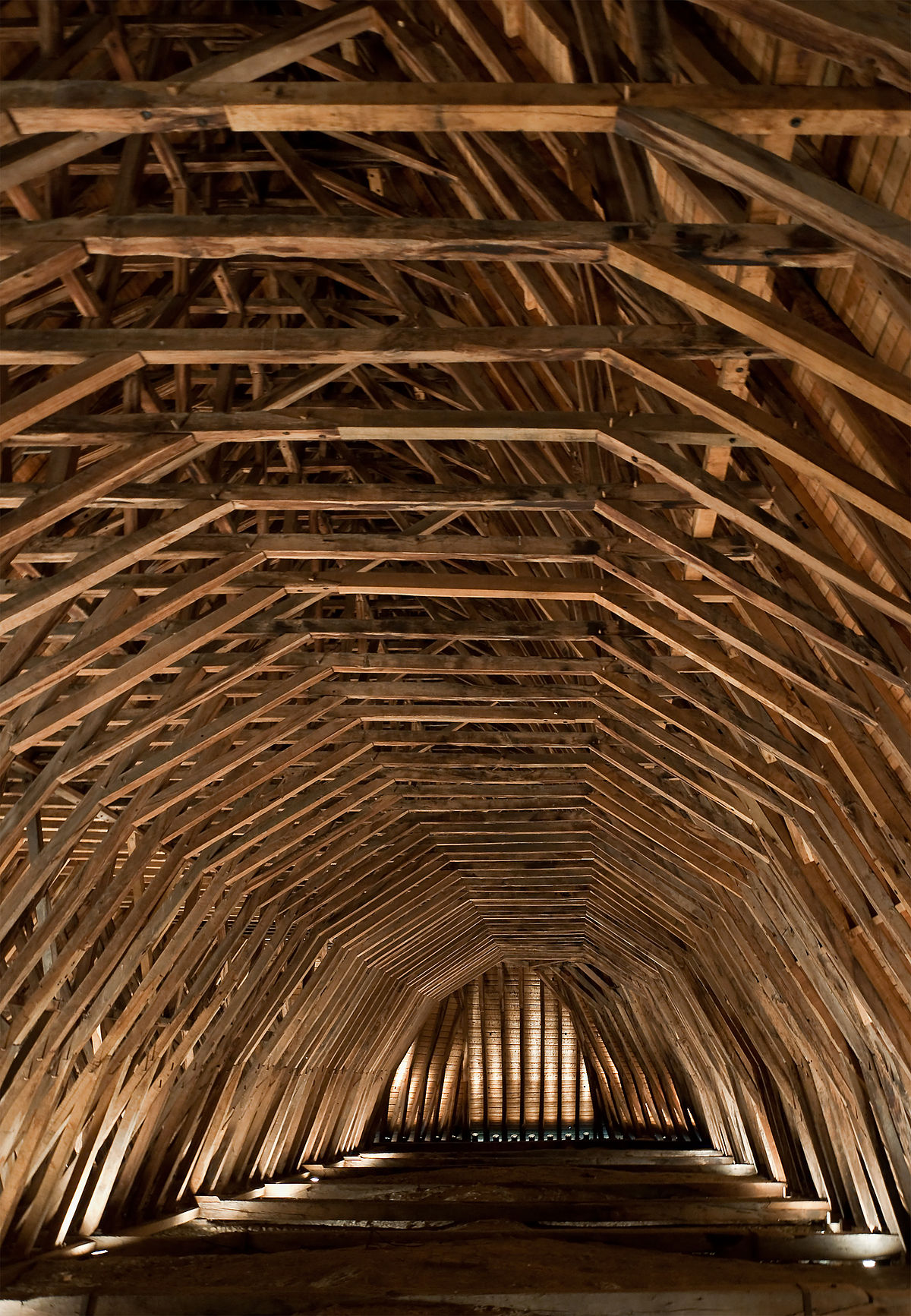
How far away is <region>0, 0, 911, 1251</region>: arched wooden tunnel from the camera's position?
4.33 metres

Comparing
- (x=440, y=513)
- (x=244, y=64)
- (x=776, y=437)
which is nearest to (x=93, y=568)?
(x=440, y=513)

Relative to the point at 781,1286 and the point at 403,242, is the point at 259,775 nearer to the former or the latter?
the point at 781,1286

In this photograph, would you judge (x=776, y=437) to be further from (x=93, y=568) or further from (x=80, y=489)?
(x=93, y=568)

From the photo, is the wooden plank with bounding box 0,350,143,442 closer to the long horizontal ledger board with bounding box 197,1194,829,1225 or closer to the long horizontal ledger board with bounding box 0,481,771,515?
the long horizontal ledger board with bounding box 0,481,771,515

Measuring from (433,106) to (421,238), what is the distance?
27.1 inches

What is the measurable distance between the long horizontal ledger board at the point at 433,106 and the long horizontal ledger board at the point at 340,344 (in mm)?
1247

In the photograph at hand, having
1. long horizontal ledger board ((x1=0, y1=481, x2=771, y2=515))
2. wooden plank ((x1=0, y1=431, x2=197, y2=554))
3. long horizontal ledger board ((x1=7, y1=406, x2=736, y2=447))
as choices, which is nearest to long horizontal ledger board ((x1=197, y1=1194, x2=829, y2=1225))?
long horizontal ledger board ((x1=0, y1=481, x2=771, y2=515))

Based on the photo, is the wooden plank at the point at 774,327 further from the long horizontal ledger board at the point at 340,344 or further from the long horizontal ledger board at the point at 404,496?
the long horizontal ledger board at the point at 404,496

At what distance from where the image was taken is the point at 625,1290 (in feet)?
27.9

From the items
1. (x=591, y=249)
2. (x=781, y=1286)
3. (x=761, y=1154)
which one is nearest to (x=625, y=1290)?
(x=781, y=1286)

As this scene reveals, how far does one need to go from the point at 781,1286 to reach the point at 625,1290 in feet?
3.79

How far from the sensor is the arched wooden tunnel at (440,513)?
4332mm

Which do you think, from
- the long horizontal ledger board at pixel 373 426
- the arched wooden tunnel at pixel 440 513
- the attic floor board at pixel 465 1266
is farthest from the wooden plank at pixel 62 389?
the attic floor board at pixel 465 1266

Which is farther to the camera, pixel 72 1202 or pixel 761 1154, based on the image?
pixel 761 1154
